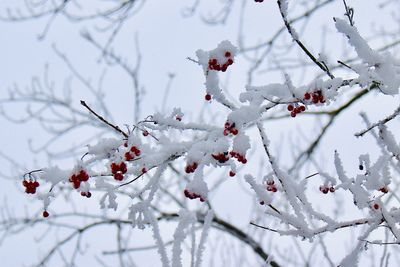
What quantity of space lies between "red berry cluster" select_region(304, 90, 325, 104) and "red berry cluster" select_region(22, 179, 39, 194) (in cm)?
123

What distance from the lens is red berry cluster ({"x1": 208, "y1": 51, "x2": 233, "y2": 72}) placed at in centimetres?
184

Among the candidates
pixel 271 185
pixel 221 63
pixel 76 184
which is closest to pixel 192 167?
pixel 221 63

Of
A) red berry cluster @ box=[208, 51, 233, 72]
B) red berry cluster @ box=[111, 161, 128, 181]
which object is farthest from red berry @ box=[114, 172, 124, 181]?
red berry cluster @ box=[208, 51, 233, 72]

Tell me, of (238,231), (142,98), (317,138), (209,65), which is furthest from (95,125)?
(209,65)

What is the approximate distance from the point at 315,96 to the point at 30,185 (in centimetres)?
128

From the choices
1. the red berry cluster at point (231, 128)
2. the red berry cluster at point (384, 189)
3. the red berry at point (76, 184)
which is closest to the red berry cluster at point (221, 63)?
the red berry cluster at point (231, 128)

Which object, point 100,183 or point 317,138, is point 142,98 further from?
point 100,183

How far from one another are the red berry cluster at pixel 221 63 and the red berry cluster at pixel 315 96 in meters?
0.30

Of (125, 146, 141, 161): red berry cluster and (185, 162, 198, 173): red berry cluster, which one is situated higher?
(125, 146, 141, 161): red berry cluster

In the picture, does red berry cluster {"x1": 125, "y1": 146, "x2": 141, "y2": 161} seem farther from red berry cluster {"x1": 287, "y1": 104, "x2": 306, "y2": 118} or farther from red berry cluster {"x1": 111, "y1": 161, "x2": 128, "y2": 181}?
red berry cluster {"x1": 287, "y1": 104, "x2": 306, "y2": 118}

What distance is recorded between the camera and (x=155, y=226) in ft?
8.27

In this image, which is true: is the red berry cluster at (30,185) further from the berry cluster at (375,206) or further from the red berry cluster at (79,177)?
the berry cluster at (375,206)

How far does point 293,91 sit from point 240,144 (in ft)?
0.89

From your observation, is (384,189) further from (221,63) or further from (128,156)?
(128,156)
